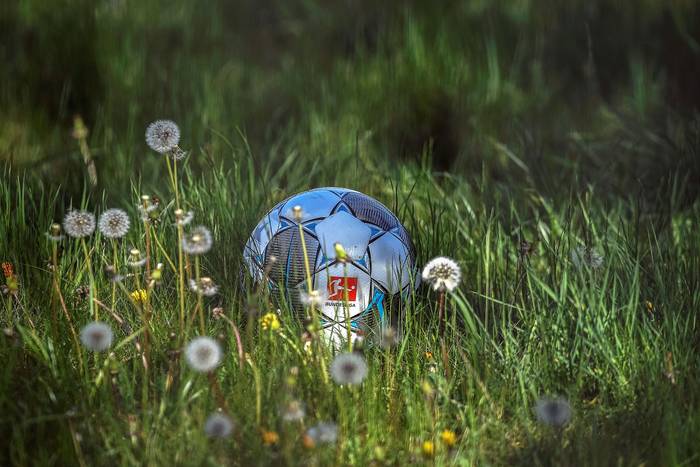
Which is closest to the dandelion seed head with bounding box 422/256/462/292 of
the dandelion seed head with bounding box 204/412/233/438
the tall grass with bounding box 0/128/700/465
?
the tall grass with bounding box 0/128/700/465

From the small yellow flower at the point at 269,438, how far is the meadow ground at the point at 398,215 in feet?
0.11

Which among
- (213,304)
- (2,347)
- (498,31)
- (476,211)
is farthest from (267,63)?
(2,347)

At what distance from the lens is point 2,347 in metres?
2.21

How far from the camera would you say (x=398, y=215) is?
306 cm

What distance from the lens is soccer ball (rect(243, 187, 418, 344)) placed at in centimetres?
256

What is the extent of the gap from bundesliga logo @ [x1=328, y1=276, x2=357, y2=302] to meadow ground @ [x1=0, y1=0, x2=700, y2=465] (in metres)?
0.17

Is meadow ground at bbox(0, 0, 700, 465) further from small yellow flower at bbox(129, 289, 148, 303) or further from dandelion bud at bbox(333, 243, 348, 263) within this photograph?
dandelion bud at bbox(333, 243, 348, 263)

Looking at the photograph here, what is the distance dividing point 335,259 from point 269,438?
0.77 m

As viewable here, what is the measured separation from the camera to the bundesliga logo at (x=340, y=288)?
2.54 m

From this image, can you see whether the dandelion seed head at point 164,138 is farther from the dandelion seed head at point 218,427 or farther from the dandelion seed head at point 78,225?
the dandelion seed head at point 218,427

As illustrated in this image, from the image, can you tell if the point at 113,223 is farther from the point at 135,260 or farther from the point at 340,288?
the point at 340,288

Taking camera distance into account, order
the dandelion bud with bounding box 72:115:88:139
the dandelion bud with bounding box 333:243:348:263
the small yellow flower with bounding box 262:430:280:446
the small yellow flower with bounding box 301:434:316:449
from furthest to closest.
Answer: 1. the dandelion bud with bounding box 72:115:88:139
2. the dandelion bud with bounding box 333:243:348:263
3. the small yellow flower with bounding box 262:430:280:446
4. the small yellow flower with bounding box 301:434:316:449

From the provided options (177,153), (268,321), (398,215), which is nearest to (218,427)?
(268,321)

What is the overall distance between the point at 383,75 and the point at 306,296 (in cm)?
287
